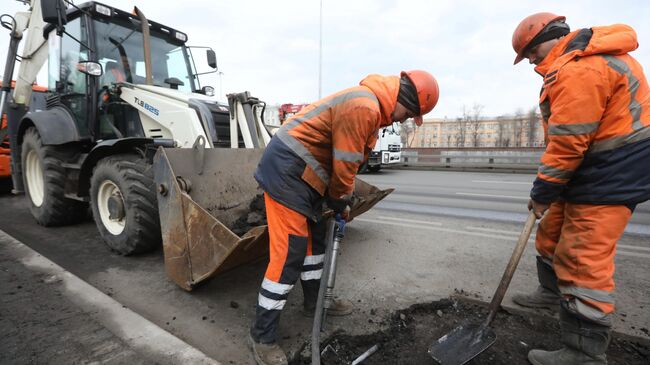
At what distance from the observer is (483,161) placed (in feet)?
53.1

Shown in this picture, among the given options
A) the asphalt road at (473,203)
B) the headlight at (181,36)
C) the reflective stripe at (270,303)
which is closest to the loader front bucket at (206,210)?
the reflective stripe at (270,303)

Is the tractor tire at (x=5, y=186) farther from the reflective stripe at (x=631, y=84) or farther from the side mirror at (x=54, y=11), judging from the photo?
the reflective stripe at (x=631, y=84)

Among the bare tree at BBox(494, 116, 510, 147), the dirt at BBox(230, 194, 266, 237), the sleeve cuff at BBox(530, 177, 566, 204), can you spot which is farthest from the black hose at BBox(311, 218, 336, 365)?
the bare tree at BBox(494, 116, 510, 147)

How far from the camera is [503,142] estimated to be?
63.8 meters

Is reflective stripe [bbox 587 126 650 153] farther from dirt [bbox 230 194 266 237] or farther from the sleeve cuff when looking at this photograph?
dirt [bbox 230 194 266 237]

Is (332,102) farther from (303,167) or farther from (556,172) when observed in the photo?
(556,172)

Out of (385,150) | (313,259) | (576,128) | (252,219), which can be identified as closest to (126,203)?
(252,219)

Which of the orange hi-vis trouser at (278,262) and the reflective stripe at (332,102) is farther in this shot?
the orange hi-vis trouser at (278,262)

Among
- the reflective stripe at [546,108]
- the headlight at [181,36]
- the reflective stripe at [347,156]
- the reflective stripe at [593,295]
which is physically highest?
the headlight at [181,36]

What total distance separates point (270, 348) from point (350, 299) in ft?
3.00

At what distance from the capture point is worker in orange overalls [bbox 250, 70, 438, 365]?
2023 mm

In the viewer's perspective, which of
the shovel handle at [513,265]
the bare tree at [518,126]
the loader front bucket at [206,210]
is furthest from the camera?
the bare tree at [518,126]

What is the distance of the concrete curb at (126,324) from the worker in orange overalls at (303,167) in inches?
16.8

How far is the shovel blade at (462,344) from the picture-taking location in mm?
1904
